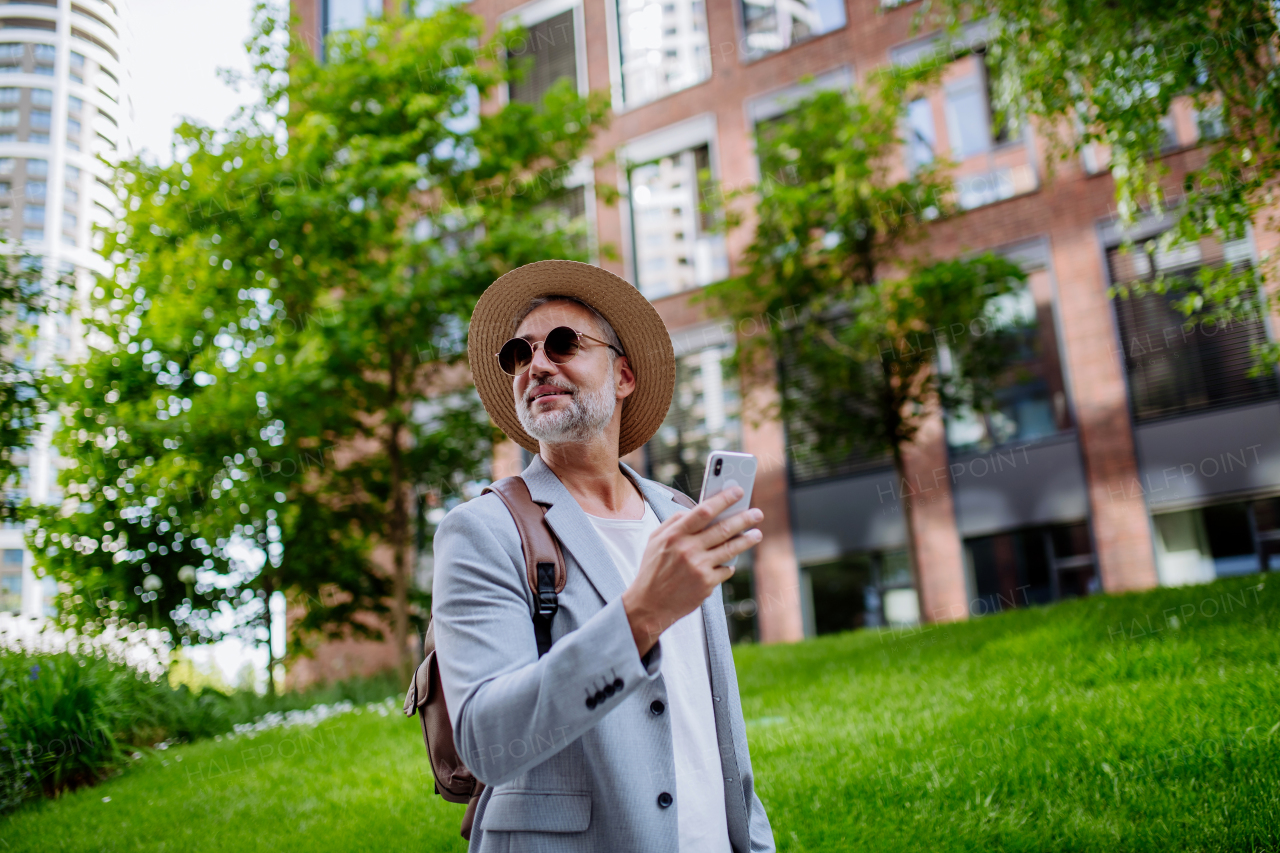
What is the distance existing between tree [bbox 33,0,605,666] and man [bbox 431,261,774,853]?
33.6ft

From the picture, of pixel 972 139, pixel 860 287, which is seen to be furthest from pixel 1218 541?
pixel 972 139

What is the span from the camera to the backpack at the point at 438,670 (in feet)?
6.64

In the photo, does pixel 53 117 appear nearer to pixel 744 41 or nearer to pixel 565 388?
pixel 565 388

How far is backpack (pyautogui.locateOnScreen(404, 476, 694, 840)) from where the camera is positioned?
2.03 metres

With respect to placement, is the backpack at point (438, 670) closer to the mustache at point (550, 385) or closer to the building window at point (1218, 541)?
the mustache at point (550, 385)

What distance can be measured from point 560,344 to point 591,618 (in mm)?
992

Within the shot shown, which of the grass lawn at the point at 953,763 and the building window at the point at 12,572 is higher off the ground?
the building window at the point at 12,572

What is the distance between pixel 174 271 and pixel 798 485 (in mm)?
13790

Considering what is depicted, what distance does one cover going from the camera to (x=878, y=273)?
61.8ft

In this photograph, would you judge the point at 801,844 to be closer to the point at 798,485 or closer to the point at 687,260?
the point at 798,485

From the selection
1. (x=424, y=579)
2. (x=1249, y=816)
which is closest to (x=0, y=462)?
(x=424, y=579)

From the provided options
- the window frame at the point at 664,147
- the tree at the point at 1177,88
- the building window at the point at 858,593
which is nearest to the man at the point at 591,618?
the tree at the point at 1177,88

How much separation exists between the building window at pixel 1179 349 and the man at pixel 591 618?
17690 mm

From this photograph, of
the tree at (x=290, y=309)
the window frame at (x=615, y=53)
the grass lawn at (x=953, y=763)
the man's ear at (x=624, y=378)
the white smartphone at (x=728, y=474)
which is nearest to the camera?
the white smartphone at (x=728, y=474)
